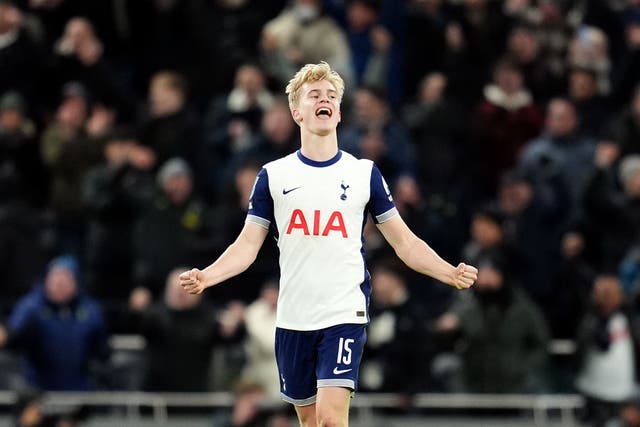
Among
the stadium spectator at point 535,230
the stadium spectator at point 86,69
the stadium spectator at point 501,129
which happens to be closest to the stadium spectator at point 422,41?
the stadium spectator at point 501,129

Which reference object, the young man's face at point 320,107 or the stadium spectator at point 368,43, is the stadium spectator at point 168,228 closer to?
the stadium spectator at point 368,43

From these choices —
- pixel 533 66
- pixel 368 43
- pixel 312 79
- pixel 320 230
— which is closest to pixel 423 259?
pixel 320 230

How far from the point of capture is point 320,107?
10.5 m

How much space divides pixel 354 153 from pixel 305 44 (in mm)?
2377

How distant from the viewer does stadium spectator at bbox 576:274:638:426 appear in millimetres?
16516

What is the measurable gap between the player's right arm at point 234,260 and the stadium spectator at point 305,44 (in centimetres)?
875

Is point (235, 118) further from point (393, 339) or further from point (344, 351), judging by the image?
point (344, 351)

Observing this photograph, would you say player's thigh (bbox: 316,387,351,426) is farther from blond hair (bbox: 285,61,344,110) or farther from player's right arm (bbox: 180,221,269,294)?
blond hair (bbox: 285,61,344,110)

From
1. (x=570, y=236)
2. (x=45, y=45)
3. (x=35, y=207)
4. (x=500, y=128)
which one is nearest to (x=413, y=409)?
(x=570, y=236)

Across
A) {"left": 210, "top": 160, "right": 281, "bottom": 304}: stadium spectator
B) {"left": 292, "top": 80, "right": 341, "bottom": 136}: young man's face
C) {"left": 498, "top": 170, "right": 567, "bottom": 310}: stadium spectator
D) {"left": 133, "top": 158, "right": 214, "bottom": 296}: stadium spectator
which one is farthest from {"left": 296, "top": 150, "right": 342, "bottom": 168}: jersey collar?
{"left": 498, "top": 170, "right": 567, "bottom": 310}: stadium spectator

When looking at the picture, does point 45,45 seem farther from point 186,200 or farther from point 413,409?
point 413,409

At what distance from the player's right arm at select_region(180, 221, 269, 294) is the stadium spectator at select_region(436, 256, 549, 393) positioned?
6080 millimetres

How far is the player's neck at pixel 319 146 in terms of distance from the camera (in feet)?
34.8

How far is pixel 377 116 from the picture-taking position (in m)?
18.1
